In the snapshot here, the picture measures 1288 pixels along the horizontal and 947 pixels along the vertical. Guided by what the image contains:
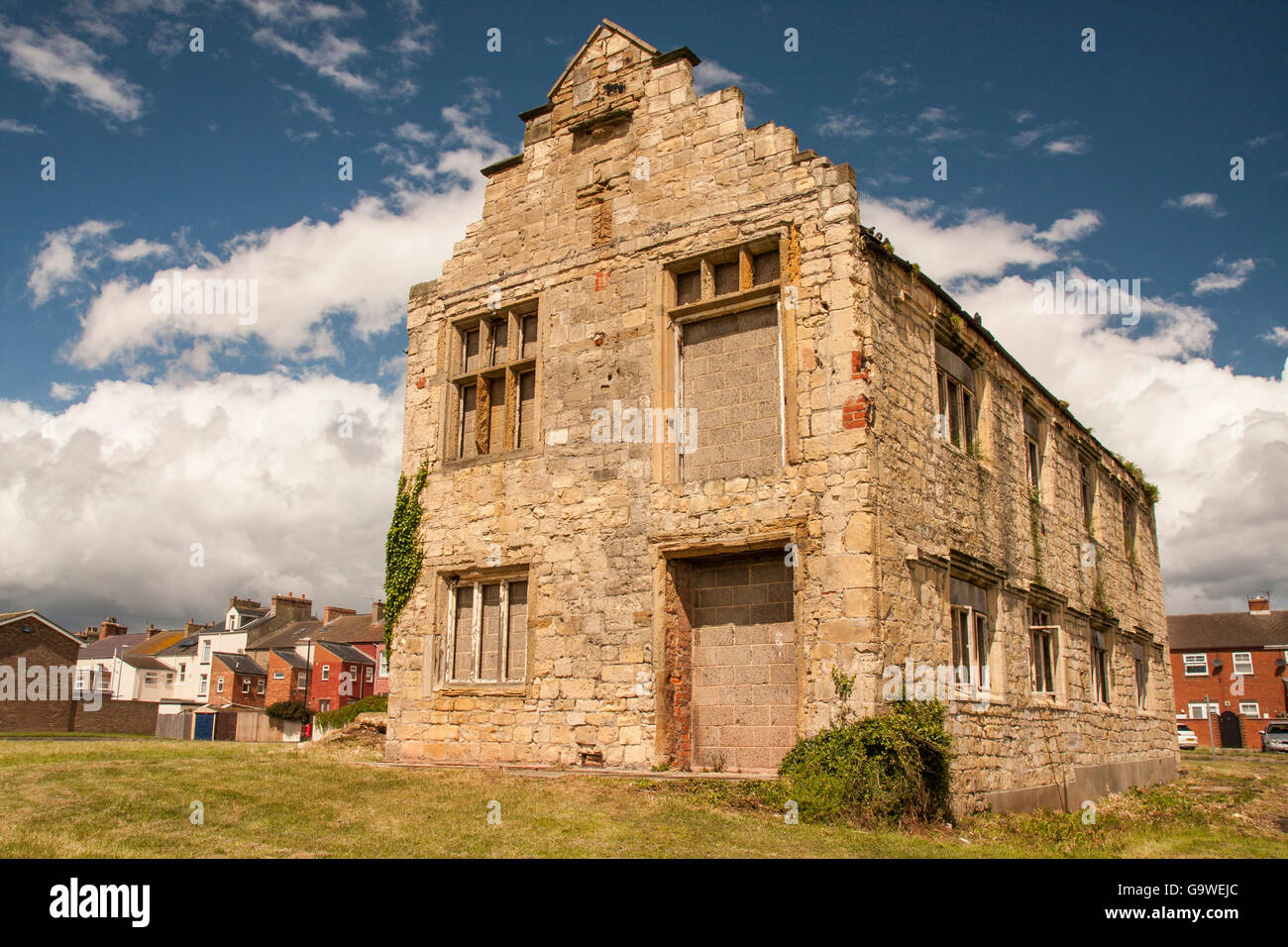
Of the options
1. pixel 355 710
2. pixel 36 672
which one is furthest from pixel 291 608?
pixel 355 710

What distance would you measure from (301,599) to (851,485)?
73.7m

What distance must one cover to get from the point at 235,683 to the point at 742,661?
61598mm

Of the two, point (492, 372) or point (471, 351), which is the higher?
point (471, 351)

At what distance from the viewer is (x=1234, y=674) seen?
195ft

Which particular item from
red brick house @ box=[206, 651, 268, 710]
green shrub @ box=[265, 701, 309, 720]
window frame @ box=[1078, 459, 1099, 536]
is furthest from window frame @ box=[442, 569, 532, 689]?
red brick house @ box=[206, 651, 268, 710]

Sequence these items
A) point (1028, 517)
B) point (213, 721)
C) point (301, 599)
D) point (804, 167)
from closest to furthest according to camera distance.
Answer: point (804, 167), point (1028, 517), point (213, 721), point (301, 599)

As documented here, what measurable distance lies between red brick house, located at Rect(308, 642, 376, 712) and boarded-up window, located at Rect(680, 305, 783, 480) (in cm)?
5582

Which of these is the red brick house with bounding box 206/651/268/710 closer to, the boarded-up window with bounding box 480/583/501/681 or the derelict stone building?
the derelict stone building

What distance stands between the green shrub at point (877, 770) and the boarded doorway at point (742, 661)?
115cm

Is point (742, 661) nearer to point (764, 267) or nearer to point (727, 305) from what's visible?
point (727, 305)

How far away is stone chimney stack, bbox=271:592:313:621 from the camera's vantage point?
75.7 metres

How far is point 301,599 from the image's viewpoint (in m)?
A: 77.2
